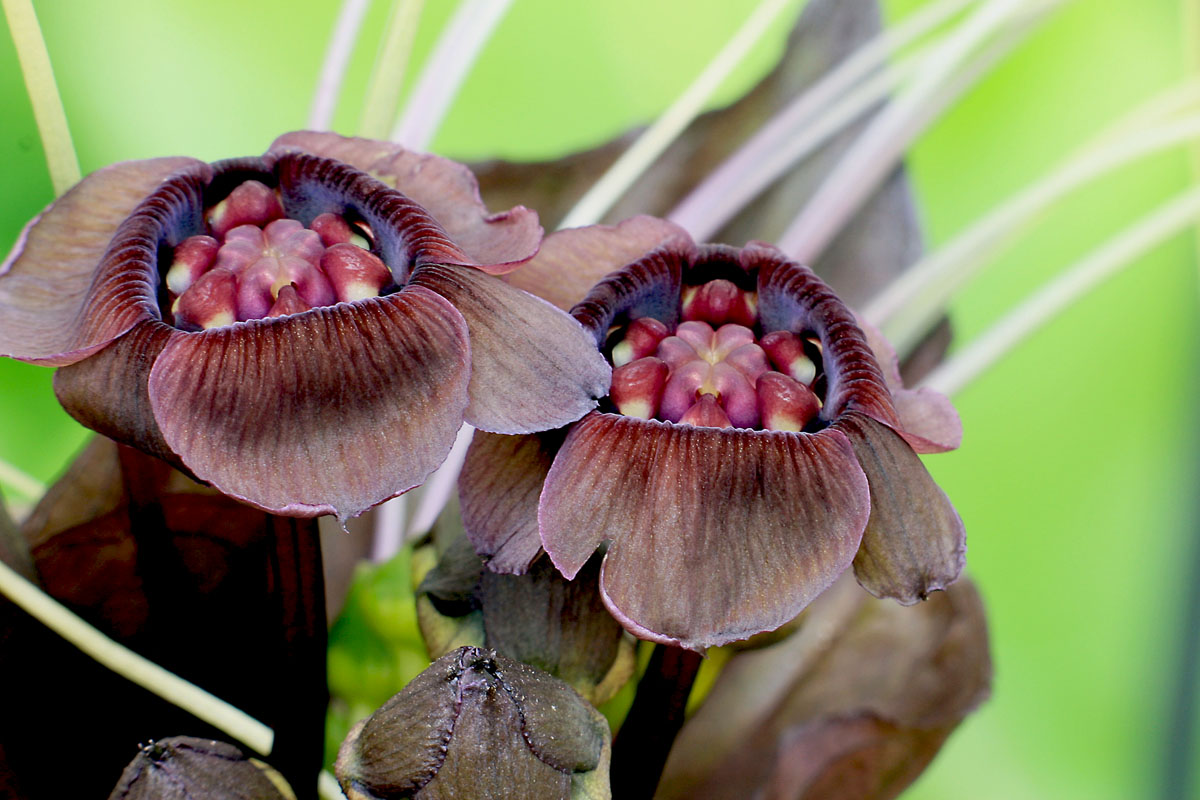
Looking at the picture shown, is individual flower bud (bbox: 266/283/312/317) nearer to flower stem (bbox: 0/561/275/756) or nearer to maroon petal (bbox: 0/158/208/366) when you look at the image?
maroon petal (bbox: 0/158/208/366)

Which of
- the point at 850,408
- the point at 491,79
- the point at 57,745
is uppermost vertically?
the point at 850,408

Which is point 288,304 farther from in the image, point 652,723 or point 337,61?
point 337,61

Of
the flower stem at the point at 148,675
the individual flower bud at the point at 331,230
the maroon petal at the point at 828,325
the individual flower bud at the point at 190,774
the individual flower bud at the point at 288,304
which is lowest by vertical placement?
the flower stem at the point at 148,675

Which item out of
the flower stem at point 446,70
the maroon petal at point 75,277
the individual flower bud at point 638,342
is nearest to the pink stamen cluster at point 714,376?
the individual flower bud at point 638,342

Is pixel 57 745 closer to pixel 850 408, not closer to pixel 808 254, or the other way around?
pixel 850 408

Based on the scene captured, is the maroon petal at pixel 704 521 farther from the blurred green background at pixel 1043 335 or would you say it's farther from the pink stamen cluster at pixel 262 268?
the blurred green background at pixel 1043 335

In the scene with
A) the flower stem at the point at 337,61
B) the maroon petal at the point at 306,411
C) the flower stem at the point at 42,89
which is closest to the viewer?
the maroon petal at the point at 306,411

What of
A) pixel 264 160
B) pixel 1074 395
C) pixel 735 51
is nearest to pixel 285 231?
pixel 264 160

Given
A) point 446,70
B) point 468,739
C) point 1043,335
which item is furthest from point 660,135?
point 1043,335
